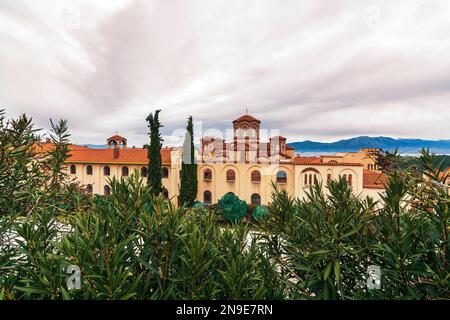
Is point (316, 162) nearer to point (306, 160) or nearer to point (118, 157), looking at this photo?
point (306, 160)

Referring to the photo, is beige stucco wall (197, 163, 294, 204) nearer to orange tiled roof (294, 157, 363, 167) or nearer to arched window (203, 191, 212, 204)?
arched window (203, 191, 212, 204)

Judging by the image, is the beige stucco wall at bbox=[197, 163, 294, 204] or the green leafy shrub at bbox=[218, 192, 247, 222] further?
the beige stucco wall at bbox=[197, 163, 294, 204]

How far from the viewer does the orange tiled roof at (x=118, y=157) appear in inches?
790

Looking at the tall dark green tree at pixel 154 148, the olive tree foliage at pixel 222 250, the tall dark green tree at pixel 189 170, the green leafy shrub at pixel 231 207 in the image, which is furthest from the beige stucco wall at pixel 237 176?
Answer: the olive tree foliage at pixel 222 250

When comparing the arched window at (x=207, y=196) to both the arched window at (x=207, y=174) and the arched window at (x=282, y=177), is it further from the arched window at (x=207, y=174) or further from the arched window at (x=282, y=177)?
the arched window at (x=282, y=177)

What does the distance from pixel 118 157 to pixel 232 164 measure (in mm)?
11062

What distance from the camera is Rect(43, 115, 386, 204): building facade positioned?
17.7m

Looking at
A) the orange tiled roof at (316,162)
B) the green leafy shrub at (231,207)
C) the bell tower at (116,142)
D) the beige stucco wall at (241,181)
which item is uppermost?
the bell tower at (116,142)

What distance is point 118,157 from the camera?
67.2 ft

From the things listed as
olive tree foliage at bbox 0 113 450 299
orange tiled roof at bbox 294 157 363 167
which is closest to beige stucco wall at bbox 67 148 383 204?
orange tiled roof at bbox 294 157 363 167

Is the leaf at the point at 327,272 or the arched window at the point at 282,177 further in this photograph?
the arched window at the point at 282,177

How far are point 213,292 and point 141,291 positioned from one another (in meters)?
0.53
